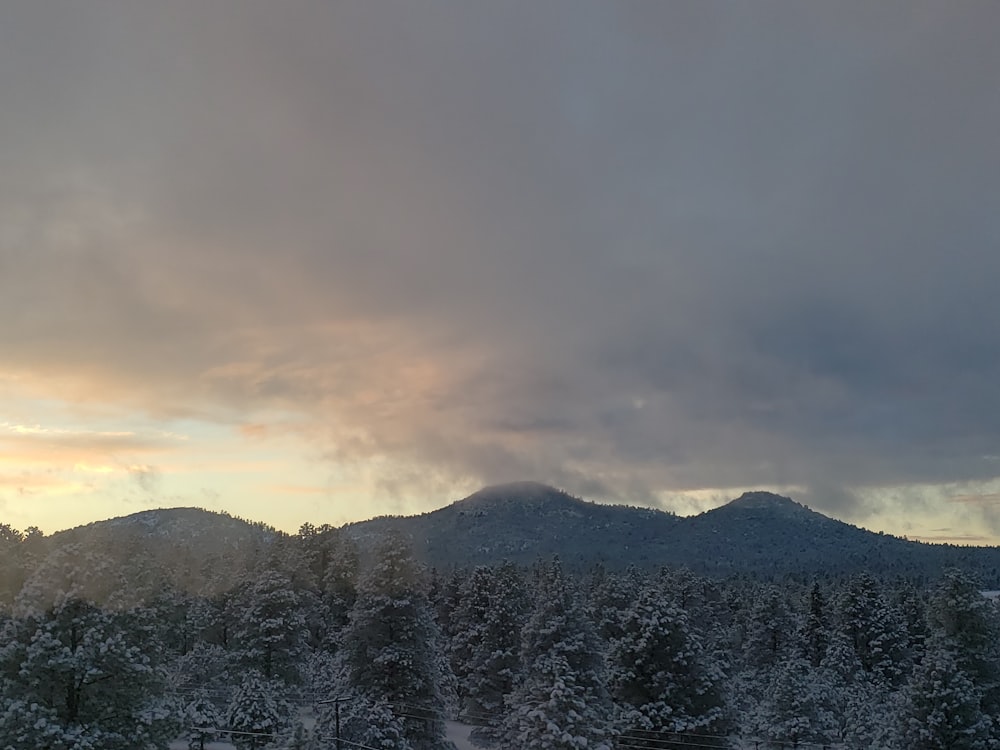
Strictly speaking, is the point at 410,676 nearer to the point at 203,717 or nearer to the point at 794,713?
the point at 203,717

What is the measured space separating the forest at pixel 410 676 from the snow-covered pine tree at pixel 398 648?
10 cm

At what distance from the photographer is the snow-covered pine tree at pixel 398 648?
3706cm

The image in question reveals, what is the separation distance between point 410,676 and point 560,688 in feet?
27.4

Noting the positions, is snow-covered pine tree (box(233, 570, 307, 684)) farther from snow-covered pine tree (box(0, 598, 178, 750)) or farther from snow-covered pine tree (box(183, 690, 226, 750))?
snow-covered pine tree (box(0, 598, 178, 750))

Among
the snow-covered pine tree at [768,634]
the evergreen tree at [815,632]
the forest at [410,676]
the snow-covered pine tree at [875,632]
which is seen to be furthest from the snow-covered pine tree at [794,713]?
the snow-covered pine tree at [768,634]

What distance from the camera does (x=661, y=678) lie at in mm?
36062

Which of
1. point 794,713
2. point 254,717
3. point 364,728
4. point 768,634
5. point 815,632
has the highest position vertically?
point 815,632

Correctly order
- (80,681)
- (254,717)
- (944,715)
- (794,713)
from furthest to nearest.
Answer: (794,713)
(254,717)
(944,715)
(80,681)

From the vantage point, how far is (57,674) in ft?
78.9

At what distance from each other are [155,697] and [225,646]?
43227 mm

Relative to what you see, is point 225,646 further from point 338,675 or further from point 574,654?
point 574,654

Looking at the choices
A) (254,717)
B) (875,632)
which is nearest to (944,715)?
(254,717)

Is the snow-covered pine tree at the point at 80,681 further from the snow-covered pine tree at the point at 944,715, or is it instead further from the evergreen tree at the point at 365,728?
the snow-covered pine tree at the point at 944,715

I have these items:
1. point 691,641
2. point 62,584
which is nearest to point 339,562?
point 691,641
